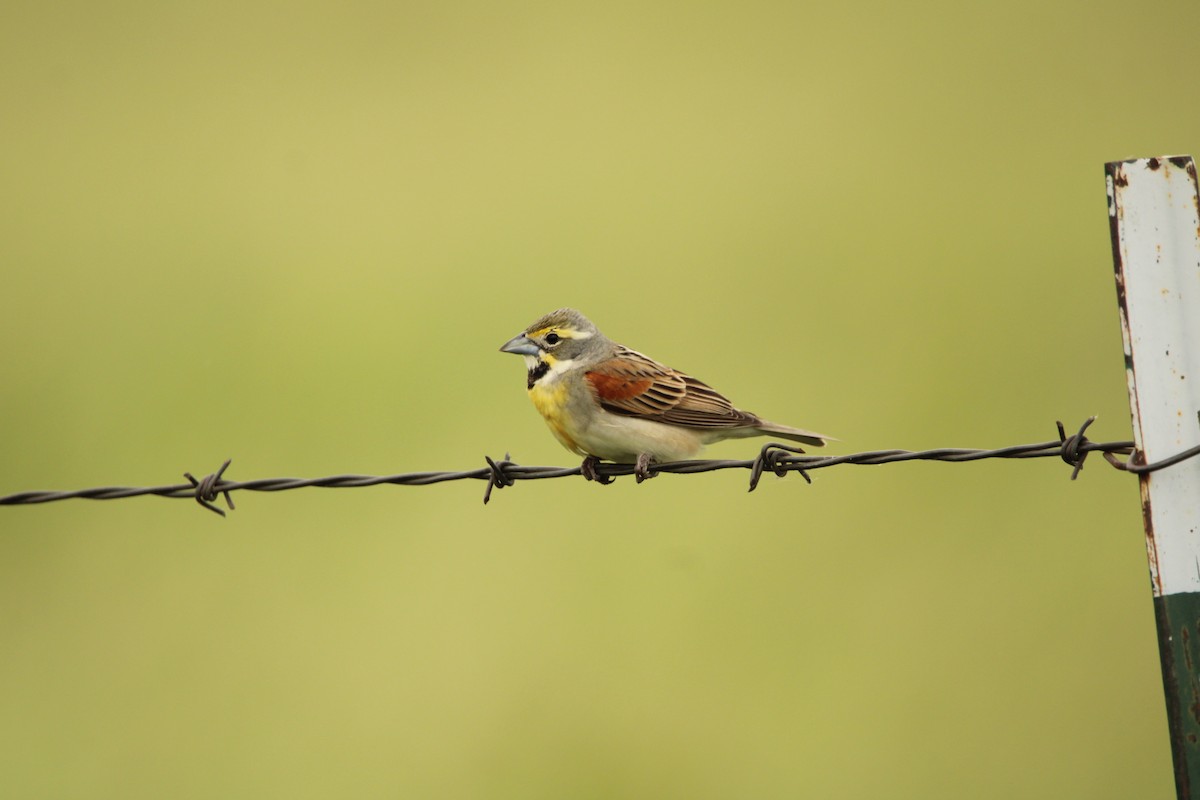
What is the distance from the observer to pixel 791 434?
257 inches

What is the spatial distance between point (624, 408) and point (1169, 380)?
309 cm

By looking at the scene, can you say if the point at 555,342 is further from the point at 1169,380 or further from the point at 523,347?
the point at 1169,380

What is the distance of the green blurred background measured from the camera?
9.29 metres

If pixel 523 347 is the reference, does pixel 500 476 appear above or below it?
below

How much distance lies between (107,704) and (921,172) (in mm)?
9791

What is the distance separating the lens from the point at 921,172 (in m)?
14.2

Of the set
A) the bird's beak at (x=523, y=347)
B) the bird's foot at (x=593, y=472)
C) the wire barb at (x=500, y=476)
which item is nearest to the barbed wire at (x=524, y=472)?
the wire barb at (x=500, y=476)

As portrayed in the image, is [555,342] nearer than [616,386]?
No

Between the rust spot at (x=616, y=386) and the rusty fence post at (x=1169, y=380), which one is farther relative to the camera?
the rust spot at (x=616, y=386)

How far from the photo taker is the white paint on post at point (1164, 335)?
387 cm

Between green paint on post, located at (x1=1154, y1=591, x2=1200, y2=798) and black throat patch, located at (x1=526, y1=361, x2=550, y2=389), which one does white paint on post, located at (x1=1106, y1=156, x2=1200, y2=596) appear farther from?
black throat patch, located at (x1=526, y1=361, x2=550, y2=389)

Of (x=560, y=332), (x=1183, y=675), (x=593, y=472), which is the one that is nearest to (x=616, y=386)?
(x=593, y=472)

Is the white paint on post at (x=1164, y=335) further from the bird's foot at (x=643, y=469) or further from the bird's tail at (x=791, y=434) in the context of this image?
the bird's foot at (x=643, y=469)

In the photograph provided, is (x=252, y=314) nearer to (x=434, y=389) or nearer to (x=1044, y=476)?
(x=434, y=389)
